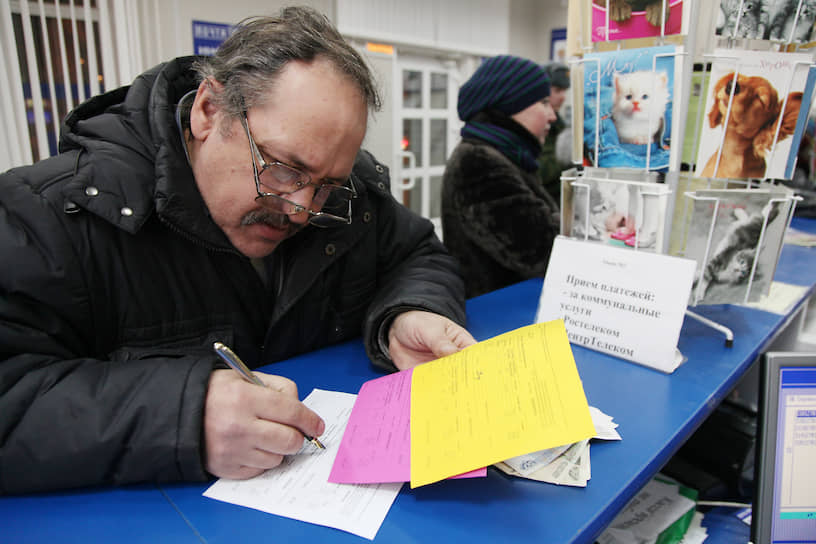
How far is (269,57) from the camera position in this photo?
0.87m

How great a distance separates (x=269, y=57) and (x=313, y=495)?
2.31 ft

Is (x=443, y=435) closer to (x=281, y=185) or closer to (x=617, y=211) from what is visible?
(x=281, y=185)

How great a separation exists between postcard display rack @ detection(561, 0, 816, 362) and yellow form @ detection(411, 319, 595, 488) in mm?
482

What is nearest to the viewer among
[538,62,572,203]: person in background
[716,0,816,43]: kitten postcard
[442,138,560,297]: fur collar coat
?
[716,0,816,43]: kitten postcard

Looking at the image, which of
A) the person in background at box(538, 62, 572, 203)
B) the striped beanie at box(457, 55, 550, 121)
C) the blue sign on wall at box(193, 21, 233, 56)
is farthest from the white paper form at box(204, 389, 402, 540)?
the person in background at box(538, 62, 572, 203)

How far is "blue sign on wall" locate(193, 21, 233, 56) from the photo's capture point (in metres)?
2.88

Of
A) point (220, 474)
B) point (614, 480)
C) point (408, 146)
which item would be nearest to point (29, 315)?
point (220, 474)

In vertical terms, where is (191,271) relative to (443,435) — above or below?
above

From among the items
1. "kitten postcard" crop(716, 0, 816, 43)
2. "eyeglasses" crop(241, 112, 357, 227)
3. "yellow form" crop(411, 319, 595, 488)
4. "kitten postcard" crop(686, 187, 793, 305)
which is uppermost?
"kitten postcard" crop(716, 0, 816, 43)

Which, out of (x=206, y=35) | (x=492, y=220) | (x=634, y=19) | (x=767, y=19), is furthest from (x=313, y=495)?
(x=206, y=35)

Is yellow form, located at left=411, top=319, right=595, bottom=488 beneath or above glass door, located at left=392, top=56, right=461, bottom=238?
beneath

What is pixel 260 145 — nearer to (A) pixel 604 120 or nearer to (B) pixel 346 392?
(B) pixel 346 392

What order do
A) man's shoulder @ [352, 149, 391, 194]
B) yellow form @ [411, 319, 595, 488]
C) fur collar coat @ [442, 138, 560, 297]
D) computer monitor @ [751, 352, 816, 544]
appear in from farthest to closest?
fur collar coat @ [442, 138, 560, 297] < man's shoulder @ [352, 149, 391, 194] < computer monitor @ [751, 352, 816, 544] < yellow form @ [411, 319, 595, 488]

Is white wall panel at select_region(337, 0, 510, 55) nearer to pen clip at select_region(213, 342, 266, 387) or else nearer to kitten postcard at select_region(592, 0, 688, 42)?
kitten postcard at select_region(592, 0, 688, 42)
